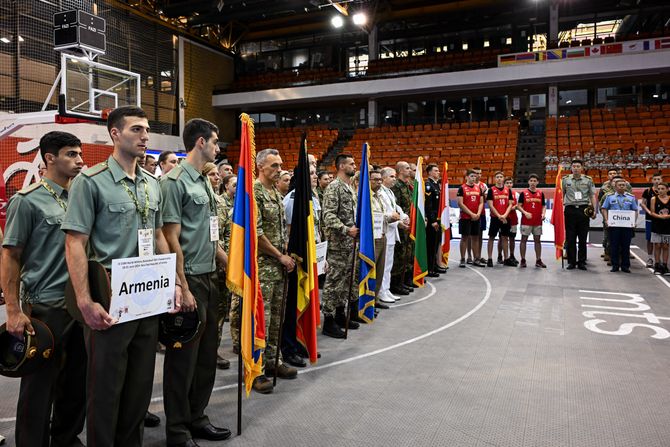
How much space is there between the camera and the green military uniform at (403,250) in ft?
19.8

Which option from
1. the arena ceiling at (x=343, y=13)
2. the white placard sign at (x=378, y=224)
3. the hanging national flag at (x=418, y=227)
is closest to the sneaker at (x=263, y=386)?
the white placard sign at (x=378, y=224)

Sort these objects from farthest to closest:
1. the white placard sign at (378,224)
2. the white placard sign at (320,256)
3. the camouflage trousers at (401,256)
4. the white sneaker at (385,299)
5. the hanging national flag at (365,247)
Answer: the camouflage trousers at (401,256), the white sneaker at (385,299), the white placard sign at (378,224), the hanging national flag at (365,247), the white placard sign at (320,256)

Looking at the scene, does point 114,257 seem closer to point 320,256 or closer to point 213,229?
point 213,229

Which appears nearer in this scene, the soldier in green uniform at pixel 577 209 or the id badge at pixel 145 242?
the id badge at pixel 145 242

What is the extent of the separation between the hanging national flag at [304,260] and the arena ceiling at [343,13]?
1283 cm

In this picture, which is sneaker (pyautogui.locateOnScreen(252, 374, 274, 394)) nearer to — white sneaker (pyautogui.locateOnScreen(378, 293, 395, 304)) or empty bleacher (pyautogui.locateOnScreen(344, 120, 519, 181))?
white sneaker (pyautogui.locateOnScreen(378, 293, 395, 304))

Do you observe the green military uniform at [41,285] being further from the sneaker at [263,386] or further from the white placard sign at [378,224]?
the white placard sign at [378,224]

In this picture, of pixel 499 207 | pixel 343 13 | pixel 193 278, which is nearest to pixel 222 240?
pixel 193 278

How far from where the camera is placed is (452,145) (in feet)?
52.4

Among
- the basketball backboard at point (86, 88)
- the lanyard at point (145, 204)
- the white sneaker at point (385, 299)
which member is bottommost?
the white sneaker at point (385, 299)

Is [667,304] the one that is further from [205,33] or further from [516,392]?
[205,33]

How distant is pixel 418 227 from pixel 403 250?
1.40 ft

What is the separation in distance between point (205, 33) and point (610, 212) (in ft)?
56.5

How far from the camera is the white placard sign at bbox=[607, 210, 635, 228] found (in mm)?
7219
